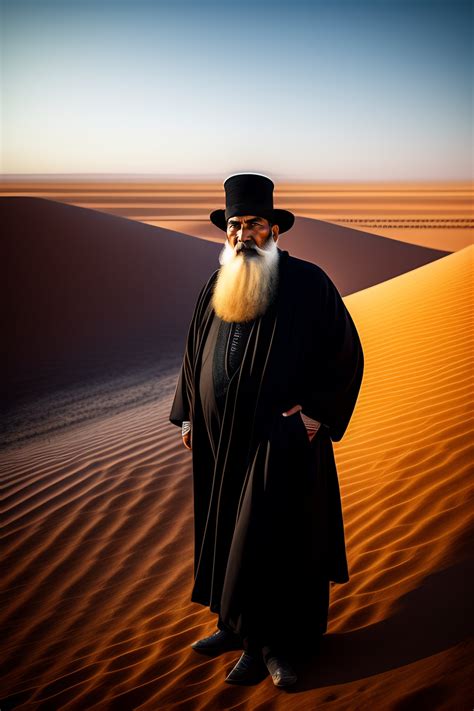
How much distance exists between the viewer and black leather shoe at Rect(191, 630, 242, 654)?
329cm

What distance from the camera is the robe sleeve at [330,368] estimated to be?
298 cm

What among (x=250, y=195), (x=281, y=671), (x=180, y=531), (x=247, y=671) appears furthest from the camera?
(x=180, y=531)

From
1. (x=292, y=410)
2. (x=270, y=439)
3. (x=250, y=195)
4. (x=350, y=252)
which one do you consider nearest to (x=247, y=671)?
(x=270, y=439)

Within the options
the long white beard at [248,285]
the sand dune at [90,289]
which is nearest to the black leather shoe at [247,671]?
the long white beard at [248,285]

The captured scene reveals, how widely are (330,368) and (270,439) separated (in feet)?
1.41

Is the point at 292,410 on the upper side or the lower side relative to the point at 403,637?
upper

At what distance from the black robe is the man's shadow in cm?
17

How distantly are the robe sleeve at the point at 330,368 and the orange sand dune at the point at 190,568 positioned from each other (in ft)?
3.36

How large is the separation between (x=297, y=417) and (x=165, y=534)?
2305mm

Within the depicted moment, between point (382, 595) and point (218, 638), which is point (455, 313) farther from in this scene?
point (218, 638)

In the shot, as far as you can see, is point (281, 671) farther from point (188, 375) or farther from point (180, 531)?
point (180, 531)

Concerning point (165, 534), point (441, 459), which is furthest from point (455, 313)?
point (165, 534)

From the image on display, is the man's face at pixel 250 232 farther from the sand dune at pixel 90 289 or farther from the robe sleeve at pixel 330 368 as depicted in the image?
the sand dune at pixel 90 289

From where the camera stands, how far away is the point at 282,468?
2898 mm
